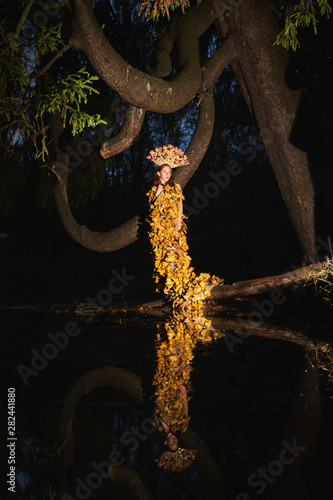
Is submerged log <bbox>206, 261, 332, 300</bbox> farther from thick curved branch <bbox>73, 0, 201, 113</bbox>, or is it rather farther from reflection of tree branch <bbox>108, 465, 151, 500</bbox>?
reflection of tree branch <bbox>108, 465, 151, 500</bbox>

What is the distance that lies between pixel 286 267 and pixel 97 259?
790 cm

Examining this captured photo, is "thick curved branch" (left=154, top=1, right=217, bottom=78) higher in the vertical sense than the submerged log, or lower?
higher

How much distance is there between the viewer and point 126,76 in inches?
261

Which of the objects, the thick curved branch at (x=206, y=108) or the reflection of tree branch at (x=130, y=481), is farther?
the thick curved branch at (x=206, y=108)

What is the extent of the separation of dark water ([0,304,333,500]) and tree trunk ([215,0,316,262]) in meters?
4.12

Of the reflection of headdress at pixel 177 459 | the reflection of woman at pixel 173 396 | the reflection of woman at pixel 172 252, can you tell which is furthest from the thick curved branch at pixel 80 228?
the reflection of headdress at pixel 177 459

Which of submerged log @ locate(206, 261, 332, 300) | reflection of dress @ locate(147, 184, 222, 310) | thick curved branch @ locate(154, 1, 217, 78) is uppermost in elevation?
thick curved branch @ locate(154, 1, 217, 78)

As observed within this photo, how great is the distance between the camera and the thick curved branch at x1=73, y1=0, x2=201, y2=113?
21.3 feet

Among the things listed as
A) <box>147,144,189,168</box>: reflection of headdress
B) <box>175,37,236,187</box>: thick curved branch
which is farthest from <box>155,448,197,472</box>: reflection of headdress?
<box>175,37,236,187</box>: thick curved branch

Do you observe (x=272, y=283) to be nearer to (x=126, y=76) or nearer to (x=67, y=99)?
(x=126, y=76)

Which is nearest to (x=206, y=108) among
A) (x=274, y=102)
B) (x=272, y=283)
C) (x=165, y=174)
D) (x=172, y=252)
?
(x=274, y=102)

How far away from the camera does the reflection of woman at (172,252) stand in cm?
741

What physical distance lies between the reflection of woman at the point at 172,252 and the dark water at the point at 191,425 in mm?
3090

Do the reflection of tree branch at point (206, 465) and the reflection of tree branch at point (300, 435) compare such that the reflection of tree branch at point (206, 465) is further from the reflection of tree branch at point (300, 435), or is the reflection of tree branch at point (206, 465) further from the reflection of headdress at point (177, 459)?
the reflection of tree branch at point (300, 435)
